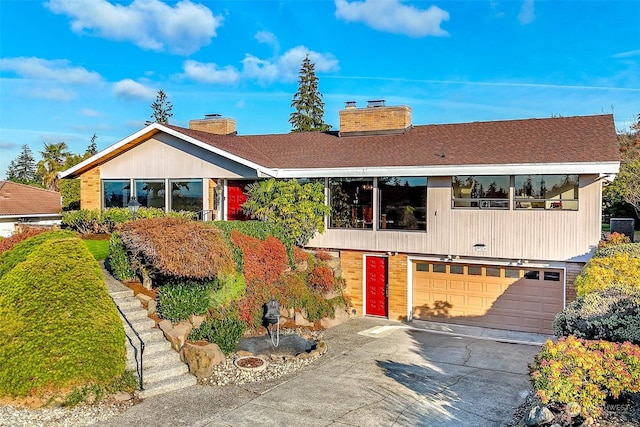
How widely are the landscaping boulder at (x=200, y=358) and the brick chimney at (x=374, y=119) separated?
39.6 feet

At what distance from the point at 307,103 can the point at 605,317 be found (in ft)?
138

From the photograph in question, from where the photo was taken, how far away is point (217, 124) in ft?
75.5

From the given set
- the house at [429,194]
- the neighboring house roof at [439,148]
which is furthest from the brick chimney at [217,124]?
the house at [429,194]

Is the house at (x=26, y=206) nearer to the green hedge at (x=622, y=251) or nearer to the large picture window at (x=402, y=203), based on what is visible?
the large picture window at (x=402, y=203)

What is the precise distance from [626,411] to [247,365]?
6.76 m

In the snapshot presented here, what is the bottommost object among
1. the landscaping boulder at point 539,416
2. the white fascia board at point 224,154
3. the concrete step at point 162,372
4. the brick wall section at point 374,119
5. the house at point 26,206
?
the concrete step at point 162,372

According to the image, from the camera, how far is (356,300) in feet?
55.0

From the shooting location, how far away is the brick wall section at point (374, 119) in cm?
1881

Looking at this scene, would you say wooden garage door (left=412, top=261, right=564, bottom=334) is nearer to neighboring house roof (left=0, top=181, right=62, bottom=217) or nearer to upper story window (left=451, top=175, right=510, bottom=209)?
upper story window (left=451, top=175, right=510, bottom=209)

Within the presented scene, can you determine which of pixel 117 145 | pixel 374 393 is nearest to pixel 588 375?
pixel 374 393

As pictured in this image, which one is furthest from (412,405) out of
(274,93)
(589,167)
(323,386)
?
(274,93)

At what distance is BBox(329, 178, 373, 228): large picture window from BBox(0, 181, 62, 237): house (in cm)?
1530

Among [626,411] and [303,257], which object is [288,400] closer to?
[626,411]

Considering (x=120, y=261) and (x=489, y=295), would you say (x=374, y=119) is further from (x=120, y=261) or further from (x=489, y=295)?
(x=120, y=261)
